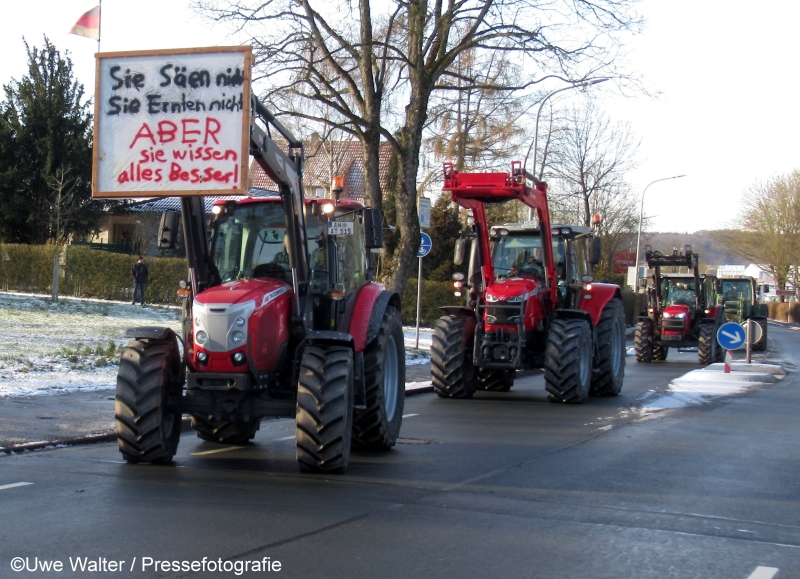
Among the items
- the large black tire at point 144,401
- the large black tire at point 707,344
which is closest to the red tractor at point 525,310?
the large black tire at point 144,401

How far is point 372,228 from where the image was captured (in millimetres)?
9680

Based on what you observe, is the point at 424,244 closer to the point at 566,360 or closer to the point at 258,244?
the point at 566,360

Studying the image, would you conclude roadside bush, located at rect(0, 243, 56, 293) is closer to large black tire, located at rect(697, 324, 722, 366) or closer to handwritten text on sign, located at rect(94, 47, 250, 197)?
large black tire, located at rect(697, 324, 722, 366)

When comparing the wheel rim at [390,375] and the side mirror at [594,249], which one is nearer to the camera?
the wheel rim at [390,375]

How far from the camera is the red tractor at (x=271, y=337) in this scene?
26.9ft

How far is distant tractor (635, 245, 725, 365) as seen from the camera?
25.7m

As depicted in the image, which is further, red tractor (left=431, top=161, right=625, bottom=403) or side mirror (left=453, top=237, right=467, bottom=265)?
side mirror (left=453, top=237, right=467, bottom=265)

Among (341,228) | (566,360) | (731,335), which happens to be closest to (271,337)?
(341,228)

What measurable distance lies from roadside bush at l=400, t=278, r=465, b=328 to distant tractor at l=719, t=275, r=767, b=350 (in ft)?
32.1

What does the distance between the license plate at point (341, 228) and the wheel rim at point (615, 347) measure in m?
8.18

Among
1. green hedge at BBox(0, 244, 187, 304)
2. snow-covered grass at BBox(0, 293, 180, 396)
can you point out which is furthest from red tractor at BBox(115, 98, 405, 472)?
green hedge at BBox(0, 244, 187, 304)

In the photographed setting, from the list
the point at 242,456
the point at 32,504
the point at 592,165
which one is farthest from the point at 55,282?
the point at 592,165

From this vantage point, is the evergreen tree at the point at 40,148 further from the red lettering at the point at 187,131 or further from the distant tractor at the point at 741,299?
the red lettering at the point at 187,131

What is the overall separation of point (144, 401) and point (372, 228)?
110 inches
